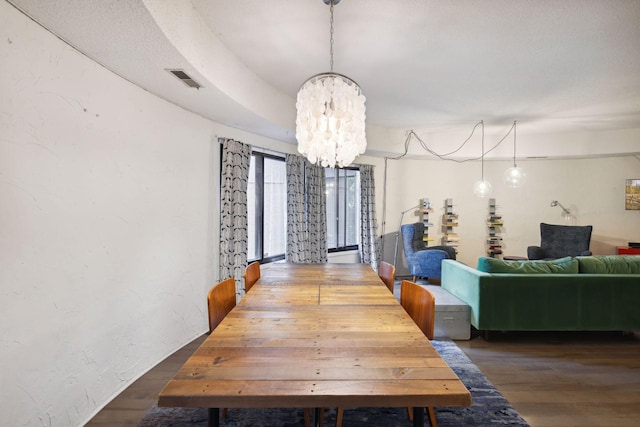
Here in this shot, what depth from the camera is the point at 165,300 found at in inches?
107

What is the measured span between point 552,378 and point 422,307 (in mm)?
1518

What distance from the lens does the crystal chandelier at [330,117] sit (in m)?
1.86

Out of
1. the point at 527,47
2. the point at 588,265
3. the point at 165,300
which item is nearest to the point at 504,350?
the point at 588,265

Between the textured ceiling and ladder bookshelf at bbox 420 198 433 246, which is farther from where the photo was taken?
ladder bookshelf at bbox 420 198 433 246

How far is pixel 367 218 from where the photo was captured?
5.43 m

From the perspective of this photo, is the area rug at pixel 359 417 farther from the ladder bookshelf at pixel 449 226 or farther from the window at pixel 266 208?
the ladder bookshelf at pixel 449 226

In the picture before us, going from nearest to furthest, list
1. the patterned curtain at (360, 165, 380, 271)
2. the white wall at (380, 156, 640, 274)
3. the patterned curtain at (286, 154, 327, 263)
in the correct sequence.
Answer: the patterned curtain at (286, 154, 327, 263) → the patterned curtain at (360, 165, 380, 271) → the white wall at (380, 156, 640, 274)

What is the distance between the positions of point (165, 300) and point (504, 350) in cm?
293

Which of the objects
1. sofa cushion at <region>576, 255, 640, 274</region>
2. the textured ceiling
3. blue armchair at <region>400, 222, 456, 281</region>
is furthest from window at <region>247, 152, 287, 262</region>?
sofa cushion at <region>576, 255, 640, 274</region>

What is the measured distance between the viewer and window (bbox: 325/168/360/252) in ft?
18.2

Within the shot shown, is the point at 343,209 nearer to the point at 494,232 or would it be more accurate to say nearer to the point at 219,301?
the point at 494,232

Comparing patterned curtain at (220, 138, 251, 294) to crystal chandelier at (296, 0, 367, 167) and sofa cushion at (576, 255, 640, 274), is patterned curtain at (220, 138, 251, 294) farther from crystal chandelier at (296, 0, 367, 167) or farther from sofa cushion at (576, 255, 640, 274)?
sofa cushion at (576, 255, 640, 274)

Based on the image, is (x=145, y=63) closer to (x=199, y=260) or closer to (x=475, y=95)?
(x=199, y=260)

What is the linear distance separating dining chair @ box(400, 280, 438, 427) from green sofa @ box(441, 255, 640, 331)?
1.40 metres
